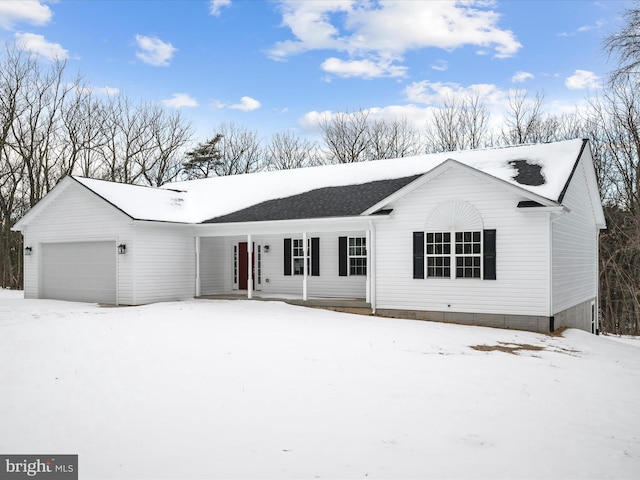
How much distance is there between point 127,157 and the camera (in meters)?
35.1

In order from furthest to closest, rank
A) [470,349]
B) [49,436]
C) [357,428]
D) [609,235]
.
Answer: [609,235] < [470,349] < [357,428] < [49,436]

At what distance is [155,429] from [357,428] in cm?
213

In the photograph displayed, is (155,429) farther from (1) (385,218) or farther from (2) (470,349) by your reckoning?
(1) (385,218)

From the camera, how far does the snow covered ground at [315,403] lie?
181 inches

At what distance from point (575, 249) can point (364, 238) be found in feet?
21.4

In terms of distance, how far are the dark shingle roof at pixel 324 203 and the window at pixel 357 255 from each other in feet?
5.20

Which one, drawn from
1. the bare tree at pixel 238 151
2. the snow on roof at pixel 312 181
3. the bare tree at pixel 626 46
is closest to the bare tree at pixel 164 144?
the bare tree at pixel 238 151

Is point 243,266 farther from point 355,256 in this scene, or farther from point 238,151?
point 238,151

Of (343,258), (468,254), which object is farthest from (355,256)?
(468,254)

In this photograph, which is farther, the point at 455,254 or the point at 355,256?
the point at 355,256

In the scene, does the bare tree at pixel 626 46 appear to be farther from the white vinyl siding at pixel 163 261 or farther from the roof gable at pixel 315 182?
the white vinyl siding at pixel 163 261

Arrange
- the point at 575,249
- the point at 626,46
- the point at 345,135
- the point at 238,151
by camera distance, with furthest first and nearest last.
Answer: the point at 238,151 → the point at 345,135 → the point at 575,249 → the point at 626,46

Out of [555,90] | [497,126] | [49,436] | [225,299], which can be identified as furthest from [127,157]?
[49,436]

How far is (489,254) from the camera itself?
1278cm
